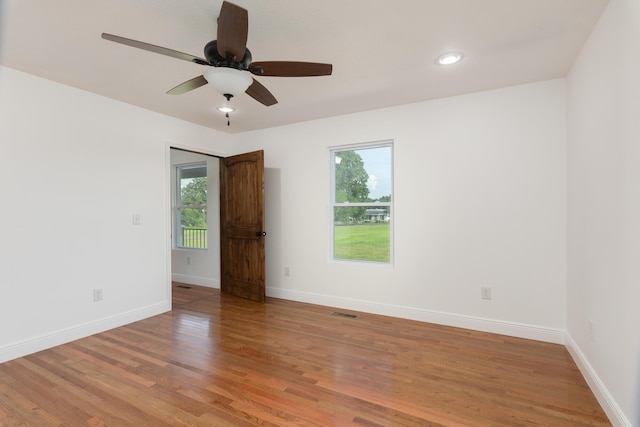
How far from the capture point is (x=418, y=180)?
351 centimetres

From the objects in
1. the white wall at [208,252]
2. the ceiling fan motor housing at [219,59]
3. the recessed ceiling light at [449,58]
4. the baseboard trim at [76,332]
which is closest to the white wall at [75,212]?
the baseboard trim at [76,332]

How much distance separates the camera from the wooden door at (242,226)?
4.26 metres

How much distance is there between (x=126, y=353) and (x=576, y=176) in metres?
4.10

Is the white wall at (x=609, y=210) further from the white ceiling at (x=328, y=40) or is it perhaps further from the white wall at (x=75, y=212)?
the white wall at (x=75, y=212)

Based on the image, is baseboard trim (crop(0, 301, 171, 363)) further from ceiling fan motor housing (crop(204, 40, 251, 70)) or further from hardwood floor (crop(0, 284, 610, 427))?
ceiling fan motor housing (crop(204, 40, 251, 70))

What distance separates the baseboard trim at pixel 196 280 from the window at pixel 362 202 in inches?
86.6

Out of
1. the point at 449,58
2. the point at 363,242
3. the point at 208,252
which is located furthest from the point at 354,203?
the point at 208,252

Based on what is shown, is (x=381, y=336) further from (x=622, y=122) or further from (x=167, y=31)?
(x=167, y=31)

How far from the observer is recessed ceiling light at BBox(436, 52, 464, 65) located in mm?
2395

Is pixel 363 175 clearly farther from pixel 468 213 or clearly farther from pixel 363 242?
pixel 468 213

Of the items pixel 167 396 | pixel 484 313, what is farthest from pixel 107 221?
pixel 484 313

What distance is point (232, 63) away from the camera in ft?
6.25

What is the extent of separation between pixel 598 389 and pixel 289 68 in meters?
2.87

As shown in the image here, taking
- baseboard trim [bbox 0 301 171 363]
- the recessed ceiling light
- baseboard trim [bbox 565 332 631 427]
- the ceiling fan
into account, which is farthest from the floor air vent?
the recessed ceiling light
